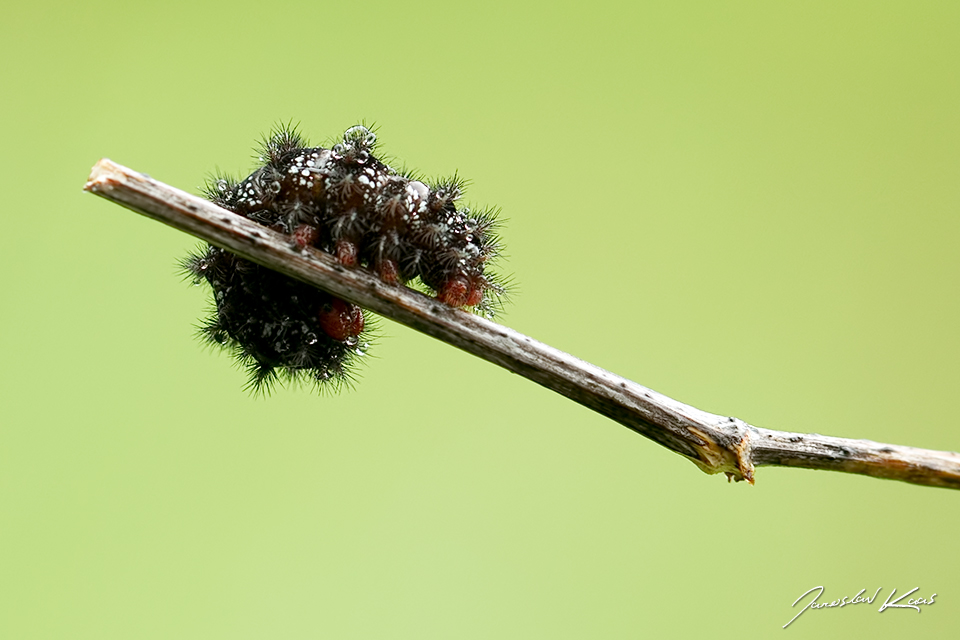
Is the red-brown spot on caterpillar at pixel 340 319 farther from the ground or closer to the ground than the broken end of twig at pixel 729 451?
farther from the ground

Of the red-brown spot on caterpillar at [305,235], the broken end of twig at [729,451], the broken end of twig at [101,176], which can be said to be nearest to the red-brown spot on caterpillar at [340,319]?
the red-brown spot on caterpillar at [305,235]

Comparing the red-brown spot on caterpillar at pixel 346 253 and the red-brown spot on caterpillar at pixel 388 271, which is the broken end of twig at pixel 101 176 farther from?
the red-brown spot on caterpillar at pixel 388 271

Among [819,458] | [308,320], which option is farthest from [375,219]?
[819,458]

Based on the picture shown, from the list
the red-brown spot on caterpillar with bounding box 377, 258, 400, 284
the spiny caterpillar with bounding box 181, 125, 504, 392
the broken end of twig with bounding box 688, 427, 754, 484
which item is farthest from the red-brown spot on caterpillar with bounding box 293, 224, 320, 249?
the broken end of twig with bounding box 688, 427, 754, 484

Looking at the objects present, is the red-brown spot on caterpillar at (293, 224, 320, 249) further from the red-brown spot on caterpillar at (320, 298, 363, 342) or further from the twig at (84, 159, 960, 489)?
the red-brown spot on caterpillar at (320, 298, 363, 342)

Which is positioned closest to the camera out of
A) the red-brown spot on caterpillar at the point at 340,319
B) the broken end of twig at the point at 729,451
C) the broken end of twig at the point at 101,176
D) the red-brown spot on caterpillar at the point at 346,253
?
the broken end of twig at the point at 101,176

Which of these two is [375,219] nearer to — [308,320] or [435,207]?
[435,207]
